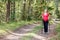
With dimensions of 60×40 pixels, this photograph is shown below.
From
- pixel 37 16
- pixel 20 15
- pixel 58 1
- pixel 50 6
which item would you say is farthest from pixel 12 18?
pixel 58 1

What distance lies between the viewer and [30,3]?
131 feet

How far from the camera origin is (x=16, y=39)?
1262 cm

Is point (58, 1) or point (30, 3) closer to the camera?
point (58, 1)

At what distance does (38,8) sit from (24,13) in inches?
241

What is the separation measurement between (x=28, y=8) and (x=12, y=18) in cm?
1024

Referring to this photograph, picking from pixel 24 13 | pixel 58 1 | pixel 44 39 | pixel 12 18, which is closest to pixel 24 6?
pixel 24 13

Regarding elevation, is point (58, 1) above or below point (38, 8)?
above

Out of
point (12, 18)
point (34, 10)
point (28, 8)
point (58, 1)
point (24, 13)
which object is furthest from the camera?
point (34, 10)

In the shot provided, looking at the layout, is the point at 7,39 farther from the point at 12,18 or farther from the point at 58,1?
the point at 12,18

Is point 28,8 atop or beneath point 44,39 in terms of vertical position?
beneath

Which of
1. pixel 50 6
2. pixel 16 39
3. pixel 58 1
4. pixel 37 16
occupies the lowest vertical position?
pixel 37 16

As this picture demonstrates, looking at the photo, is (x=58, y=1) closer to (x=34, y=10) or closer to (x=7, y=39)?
(x=7, y=39)

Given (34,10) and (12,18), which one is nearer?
(12,18)

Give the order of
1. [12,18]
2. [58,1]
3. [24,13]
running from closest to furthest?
[58,1], [12,18], [24,13]
